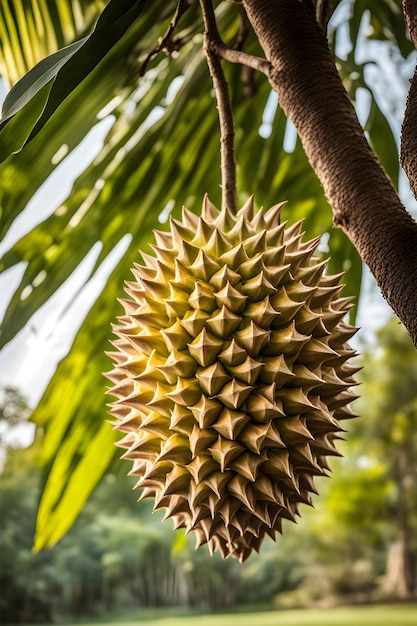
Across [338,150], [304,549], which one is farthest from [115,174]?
[304,549]

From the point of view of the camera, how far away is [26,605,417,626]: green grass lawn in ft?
19.5

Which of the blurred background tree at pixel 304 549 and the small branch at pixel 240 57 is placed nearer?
the small branch at pixel 240 57

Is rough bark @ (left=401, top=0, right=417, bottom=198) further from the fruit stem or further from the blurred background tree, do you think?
the blurred background tree

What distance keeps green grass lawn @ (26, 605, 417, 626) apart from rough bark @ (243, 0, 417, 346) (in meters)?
6.04

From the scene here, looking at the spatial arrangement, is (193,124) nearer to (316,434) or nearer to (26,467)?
(316,434)

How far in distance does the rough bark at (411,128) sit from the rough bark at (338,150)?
0.03 meters

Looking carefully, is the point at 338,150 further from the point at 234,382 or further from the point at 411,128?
the point at 234,382

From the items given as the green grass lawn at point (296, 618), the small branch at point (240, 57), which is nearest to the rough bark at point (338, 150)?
the small branch at point (240, 57)

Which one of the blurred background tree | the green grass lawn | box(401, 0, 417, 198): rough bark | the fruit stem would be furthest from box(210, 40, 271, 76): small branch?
the green grass lawn

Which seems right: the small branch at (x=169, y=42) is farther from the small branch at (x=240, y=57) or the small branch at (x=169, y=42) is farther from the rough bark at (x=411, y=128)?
the rough bark at (x=411, y=128)

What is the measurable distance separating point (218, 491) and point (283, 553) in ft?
22.2

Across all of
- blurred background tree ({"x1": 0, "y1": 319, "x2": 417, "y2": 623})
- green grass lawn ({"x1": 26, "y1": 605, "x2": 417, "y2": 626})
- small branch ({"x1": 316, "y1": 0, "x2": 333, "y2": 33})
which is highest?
small branch ({"x1": 316, "y1": 0, "x2": 333, "y2": 33})

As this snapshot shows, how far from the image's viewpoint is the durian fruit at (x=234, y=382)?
18.1 inches

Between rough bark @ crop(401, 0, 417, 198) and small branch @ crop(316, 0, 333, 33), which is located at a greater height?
small branch @ crop(316, 0, 333, 33)
